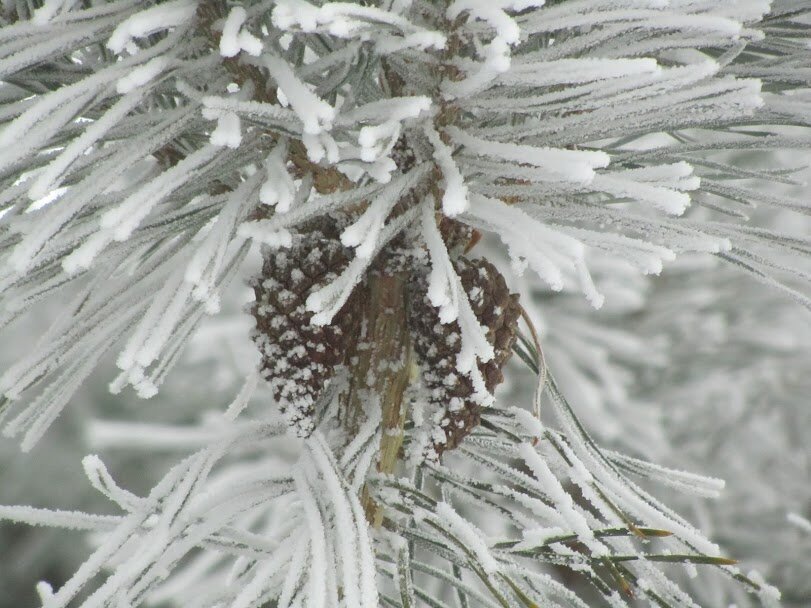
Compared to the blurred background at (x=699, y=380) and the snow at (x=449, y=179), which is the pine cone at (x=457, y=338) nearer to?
the snow at (x=449, y=179)

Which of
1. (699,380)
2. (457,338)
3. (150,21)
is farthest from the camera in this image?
(699,380)

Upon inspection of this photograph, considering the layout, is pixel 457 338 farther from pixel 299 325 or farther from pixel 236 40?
pixel 236 40

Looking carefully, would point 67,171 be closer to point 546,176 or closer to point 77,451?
point 546,176

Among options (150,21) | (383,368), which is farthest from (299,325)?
(150,21)

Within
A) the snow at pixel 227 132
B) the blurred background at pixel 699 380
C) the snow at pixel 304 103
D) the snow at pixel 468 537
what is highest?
the blurred background at pixel 699 380

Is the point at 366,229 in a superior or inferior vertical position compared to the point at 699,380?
inferior

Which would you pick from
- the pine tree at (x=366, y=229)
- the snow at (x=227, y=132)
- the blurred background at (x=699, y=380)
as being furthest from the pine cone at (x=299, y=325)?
the blurred background at (x=699, y=380)
